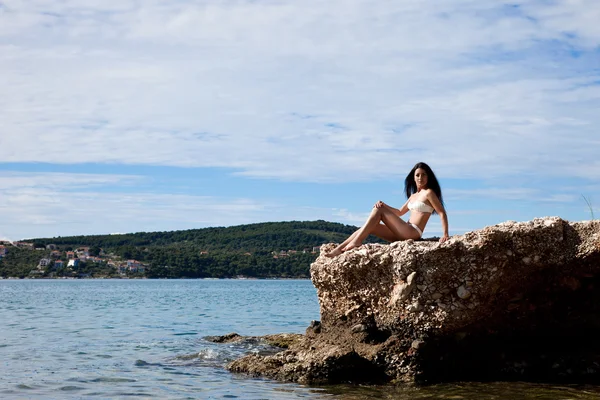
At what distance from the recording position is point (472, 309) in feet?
32.2

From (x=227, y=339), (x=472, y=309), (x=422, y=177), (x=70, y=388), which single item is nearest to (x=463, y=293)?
(x=472, y=309)

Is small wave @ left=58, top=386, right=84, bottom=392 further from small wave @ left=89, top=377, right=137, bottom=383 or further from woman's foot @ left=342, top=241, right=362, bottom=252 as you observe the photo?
woman's foot @ left=342, top=241, right=362, bottom=252

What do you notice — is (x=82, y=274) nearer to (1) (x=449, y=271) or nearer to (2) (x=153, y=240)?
(2) (x=153, y=240)

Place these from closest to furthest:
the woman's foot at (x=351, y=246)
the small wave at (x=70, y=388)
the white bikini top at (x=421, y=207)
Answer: the small wave at (x=70, y=388)
the woman's foot at (x=351, y=246)
the white bikini top at (x=421, y=207)

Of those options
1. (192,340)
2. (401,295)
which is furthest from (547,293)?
(192,340)

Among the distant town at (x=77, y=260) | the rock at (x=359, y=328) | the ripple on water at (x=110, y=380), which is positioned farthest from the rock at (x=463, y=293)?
the distant town at (x=77, y=260)

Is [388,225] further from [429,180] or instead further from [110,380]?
[110,380]

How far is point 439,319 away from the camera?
9.82m

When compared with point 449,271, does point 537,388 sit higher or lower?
lower

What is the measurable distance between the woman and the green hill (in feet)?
291

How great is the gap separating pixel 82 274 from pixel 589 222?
11899cm

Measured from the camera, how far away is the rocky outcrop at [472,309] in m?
9.78

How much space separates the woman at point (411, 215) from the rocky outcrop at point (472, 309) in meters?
0.57

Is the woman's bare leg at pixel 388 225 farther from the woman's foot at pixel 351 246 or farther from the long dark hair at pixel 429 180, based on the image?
the long dark hair at pixel 429 180
